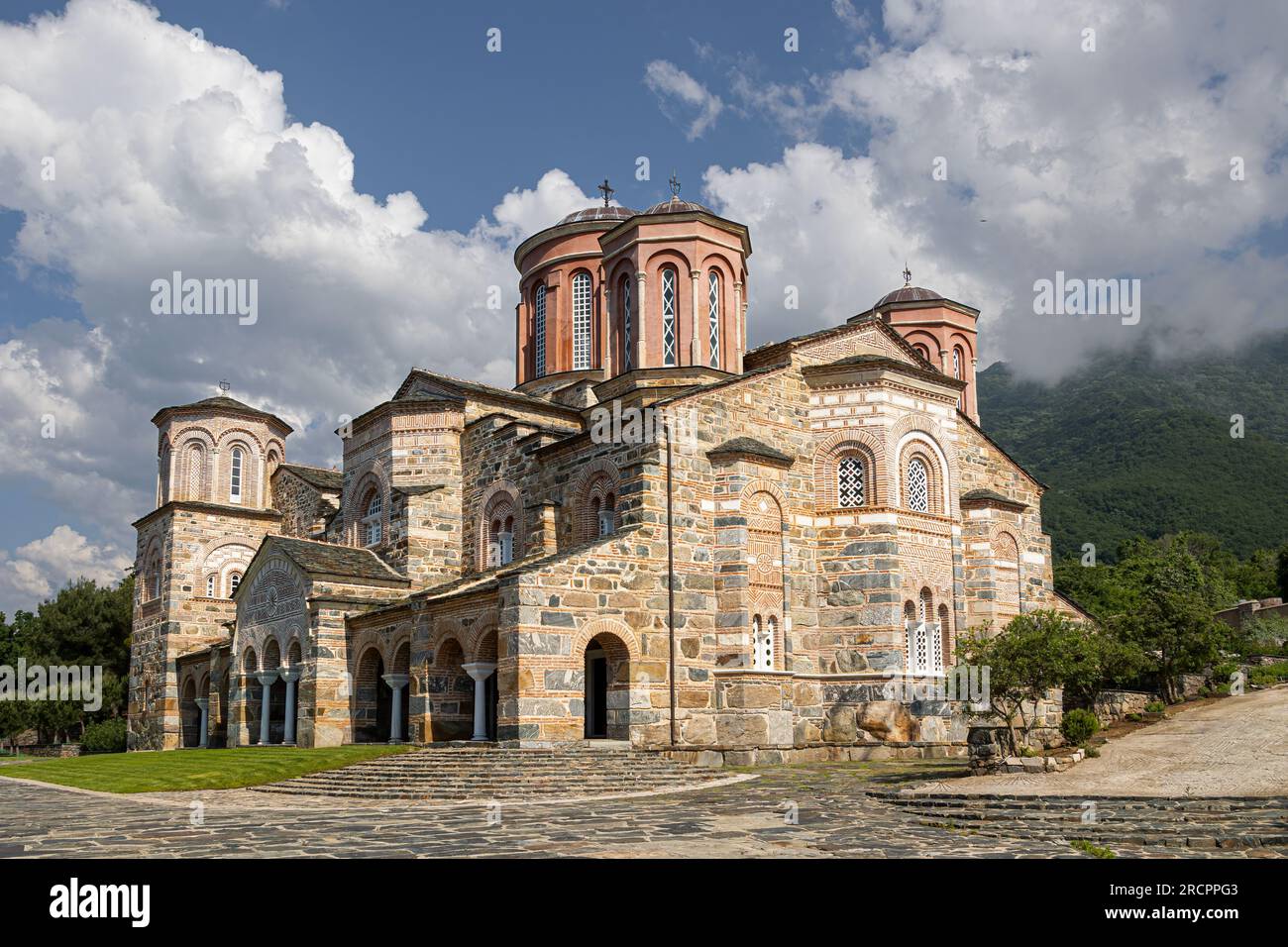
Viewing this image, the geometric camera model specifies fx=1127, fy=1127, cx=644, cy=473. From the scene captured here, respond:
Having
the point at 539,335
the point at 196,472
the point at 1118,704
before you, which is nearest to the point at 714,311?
the point at 539,335

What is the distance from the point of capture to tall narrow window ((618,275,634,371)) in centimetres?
2917

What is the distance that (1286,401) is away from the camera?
10131 centimetres

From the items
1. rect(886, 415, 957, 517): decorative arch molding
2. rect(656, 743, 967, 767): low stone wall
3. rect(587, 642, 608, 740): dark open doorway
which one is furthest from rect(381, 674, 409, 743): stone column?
rect(886, 415, 957, 517): decorative arch molding

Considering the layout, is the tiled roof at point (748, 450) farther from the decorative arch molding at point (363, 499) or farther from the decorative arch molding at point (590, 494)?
the decorative arch molding at point (363, 499)

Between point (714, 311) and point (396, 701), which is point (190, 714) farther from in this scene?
point (714, 311)

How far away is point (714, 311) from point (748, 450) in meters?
6.12

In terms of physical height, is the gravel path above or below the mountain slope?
below

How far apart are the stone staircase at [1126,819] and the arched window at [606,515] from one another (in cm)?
1191

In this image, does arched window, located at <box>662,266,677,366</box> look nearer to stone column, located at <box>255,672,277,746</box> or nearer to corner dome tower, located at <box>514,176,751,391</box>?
corner dome tower, located at <box>514,176,751,391</box>

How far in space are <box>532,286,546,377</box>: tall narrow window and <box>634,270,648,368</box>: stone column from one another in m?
6.15

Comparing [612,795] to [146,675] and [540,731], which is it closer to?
[540,731]

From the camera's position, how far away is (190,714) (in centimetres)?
3594
